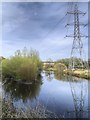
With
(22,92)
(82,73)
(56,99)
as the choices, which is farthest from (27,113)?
(82,73)

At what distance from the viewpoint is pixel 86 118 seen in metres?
6.98

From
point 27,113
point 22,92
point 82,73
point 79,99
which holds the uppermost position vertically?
point 82,73

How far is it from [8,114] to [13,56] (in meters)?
16.5

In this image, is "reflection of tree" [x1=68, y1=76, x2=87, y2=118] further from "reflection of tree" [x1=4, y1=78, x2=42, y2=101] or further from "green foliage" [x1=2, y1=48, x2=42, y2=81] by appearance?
"green foliage" [x1=2, y1=48, x2=42, y2=81]

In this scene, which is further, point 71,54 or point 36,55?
point 36,55

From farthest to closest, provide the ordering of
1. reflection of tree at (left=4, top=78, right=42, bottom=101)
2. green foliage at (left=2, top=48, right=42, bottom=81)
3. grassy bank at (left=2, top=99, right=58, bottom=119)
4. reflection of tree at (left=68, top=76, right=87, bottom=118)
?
green foliage at (left=2, top=48, right=42, bottom=81) < reflection of tree at (left=4, top=78, right=42, bottom=101) < reflection of tree at (left=68, top=76, right=87, bottom=118) < grassy bank at (left=2, top=99, right=58, bottom=119)

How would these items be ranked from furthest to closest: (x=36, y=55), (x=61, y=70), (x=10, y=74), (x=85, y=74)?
(x=61, y=70), (x=36, y=55), (x=85, y=74), (x=10, y=74)

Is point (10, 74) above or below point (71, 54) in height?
below

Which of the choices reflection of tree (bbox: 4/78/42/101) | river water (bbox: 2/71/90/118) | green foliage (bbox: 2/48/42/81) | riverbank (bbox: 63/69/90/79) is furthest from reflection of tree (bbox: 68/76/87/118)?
riverbank (bbox: 63/69/90/79)

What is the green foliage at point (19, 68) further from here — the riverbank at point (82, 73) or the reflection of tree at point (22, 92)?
the riverbank at point (82, 73)

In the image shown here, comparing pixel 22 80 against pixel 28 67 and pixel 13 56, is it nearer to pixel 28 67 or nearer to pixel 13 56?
pixel 28 67

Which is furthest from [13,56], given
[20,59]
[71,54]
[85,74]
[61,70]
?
[61,70]

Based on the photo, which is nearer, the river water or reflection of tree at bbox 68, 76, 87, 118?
the river water

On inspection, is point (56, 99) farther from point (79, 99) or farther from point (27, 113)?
point (27, 113)
